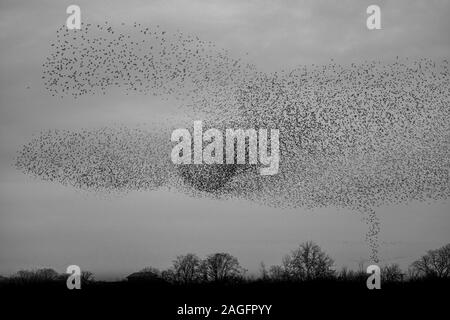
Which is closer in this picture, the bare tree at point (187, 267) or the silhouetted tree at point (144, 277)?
the silhouetted tree at point (144, 277)

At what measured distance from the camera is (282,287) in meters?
33.9

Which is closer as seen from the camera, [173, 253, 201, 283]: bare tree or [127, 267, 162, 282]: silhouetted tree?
[127, 267, 162, 282]: silhouetted tree

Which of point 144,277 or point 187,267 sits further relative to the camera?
point 187,267

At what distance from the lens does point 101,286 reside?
34188mm
